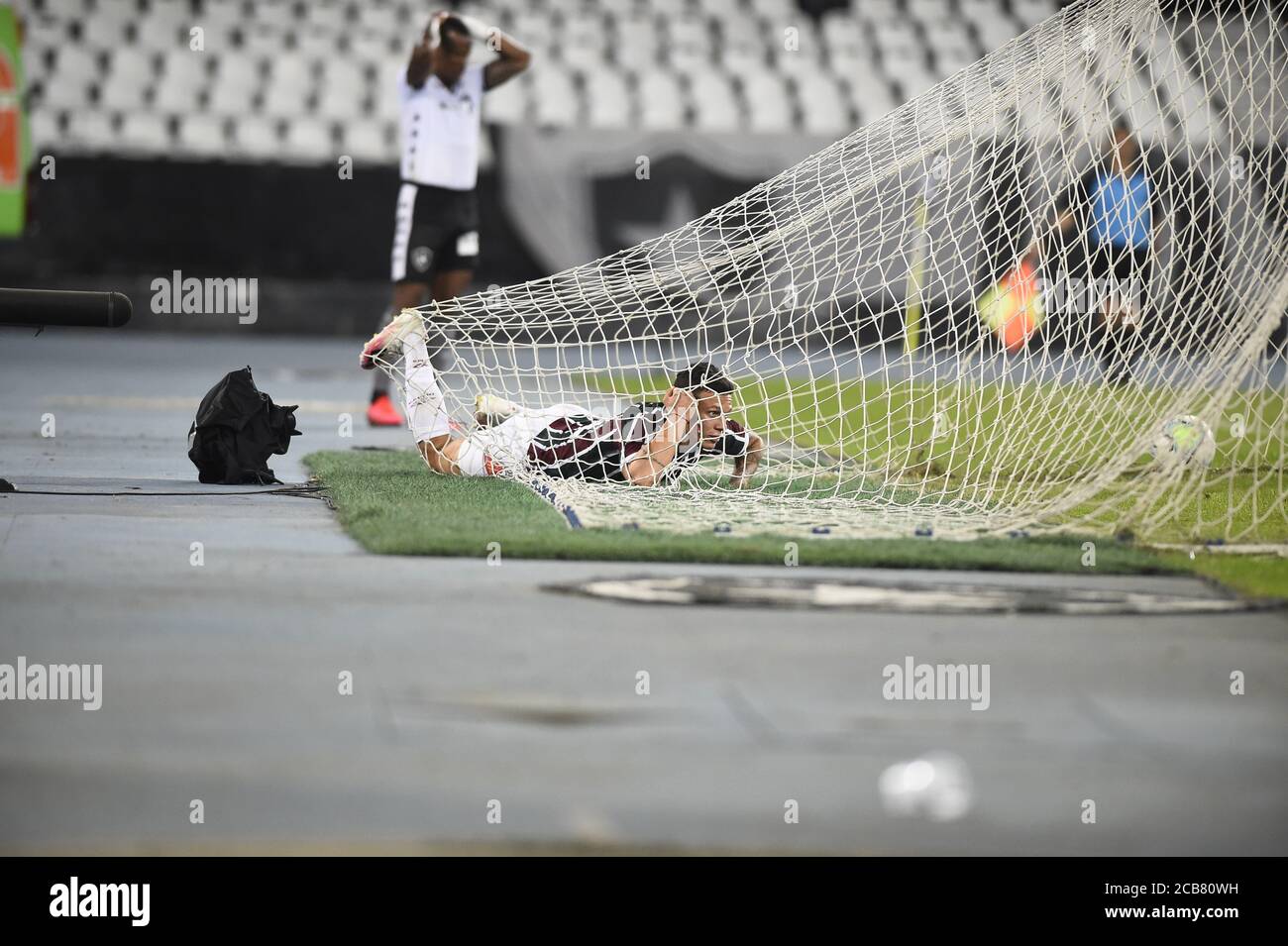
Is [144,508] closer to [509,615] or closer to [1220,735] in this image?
[509,615]

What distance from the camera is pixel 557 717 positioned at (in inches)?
122

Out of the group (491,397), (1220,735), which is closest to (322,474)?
(491,397)

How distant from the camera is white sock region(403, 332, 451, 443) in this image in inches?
234

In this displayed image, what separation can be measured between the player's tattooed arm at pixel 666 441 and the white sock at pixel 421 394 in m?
0.71

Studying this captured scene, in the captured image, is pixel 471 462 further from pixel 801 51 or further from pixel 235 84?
pixel 801 51

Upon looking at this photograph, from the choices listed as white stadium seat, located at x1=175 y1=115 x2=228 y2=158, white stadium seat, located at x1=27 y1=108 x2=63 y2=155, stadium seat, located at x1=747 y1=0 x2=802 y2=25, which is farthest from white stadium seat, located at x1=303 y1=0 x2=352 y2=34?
stadium seat, located at x1=747 y1=0 x2=802 y2=25

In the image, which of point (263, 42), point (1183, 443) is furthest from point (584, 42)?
point (1183, 443)

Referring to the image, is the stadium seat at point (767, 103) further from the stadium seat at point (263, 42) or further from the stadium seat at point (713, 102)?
the stadium seat at point (263, 42)

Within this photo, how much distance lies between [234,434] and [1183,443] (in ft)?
10.8

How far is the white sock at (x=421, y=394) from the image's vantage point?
593 cm

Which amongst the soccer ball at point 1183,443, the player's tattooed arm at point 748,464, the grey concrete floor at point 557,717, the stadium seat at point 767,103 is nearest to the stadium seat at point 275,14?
the stadium seat at point 767,103

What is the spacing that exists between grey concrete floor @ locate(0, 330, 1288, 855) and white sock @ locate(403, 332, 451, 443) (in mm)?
1255

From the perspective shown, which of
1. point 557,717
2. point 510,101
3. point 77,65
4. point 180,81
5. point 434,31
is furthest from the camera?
point 510,101
